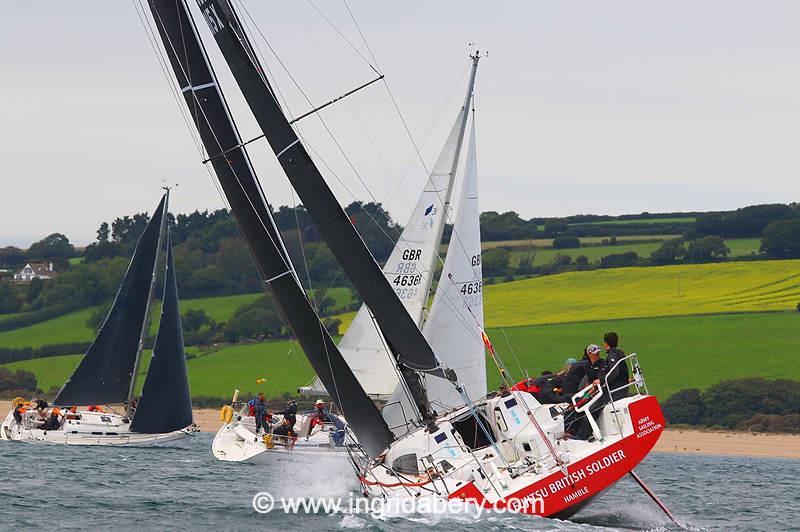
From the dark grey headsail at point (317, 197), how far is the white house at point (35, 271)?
8332 centimetres

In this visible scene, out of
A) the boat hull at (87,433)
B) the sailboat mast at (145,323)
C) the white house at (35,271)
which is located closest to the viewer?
the boat hull at (87,433)

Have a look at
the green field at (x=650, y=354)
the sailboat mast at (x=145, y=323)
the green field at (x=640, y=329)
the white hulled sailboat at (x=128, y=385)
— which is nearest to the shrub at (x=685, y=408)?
the green field at (x=650, y=354)

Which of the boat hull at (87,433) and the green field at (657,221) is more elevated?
the green field at (657,221)

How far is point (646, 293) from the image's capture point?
7075cm

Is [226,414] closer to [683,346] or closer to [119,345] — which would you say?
[119,345]

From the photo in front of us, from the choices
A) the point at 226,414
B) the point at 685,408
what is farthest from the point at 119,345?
the point at 685,408

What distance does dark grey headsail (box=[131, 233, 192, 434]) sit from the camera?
39.2 meters

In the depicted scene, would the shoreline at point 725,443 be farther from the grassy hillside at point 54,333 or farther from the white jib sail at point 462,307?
the grassy hillside at point 54,333

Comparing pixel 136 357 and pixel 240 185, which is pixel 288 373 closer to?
pixel 136 357

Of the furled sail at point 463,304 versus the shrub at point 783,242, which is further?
the shrub at point 783,242

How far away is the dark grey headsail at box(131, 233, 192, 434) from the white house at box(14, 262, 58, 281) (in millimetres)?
63892

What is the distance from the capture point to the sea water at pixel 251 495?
20109mm

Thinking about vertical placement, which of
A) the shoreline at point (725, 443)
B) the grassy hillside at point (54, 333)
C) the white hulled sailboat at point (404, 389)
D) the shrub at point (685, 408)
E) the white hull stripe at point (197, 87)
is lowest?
the shoreline at point (725, 443)

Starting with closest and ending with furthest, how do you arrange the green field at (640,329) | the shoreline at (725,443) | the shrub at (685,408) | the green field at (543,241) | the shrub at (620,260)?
1. the shoreline at (725,443)
2. the shrub at (685,408)
3. the green field at (640,329)
4. the shrub at (620,260)
5. the green field at (543,241)
